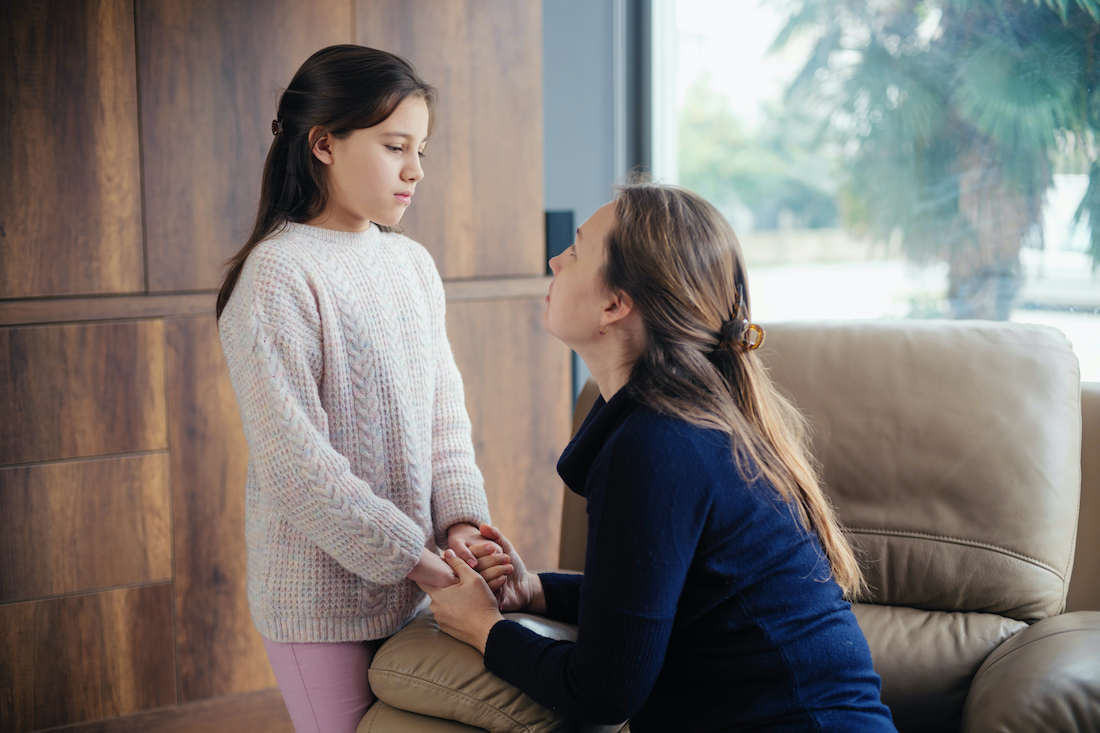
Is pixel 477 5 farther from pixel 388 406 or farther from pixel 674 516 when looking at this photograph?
pixel 674 516

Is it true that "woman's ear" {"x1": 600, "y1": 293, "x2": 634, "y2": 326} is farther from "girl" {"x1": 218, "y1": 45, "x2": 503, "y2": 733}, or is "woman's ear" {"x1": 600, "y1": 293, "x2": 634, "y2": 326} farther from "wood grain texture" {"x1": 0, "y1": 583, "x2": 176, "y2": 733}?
"wood grain texture" {"x1": 0, "y1": 583, "x2": 176, "y2": 733}

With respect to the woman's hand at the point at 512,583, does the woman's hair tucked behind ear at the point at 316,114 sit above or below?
above

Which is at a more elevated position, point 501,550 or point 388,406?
point 388,406

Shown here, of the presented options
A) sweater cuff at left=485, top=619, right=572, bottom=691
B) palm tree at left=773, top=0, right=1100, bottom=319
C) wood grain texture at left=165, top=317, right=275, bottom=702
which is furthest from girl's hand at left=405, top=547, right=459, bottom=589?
palm tree at left=773, top=0, right=1100, bottom=319

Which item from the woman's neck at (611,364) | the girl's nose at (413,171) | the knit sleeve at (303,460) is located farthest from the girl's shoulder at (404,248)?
the woman's neck at (611,364)

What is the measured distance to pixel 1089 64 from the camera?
192 cm

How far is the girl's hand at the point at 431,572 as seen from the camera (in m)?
1.17

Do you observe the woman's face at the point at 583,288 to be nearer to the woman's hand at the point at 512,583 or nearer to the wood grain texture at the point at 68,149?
the woman's hand at the point at 512,583

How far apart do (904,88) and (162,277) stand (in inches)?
79.8

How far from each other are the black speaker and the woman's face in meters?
1.31

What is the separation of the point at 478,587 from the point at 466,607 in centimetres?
3

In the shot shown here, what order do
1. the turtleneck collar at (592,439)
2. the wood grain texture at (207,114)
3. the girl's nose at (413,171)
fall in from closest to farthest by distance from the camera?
the turtleneck collar at (592,439), the girl's nose at (413,171), the wood grain texture at (207,114)

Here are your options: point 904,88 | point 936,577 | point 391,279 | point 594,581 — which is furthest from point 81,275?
point 904,88

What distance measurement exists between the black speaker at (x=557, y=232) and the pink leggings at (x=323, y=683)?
1.49 meters
